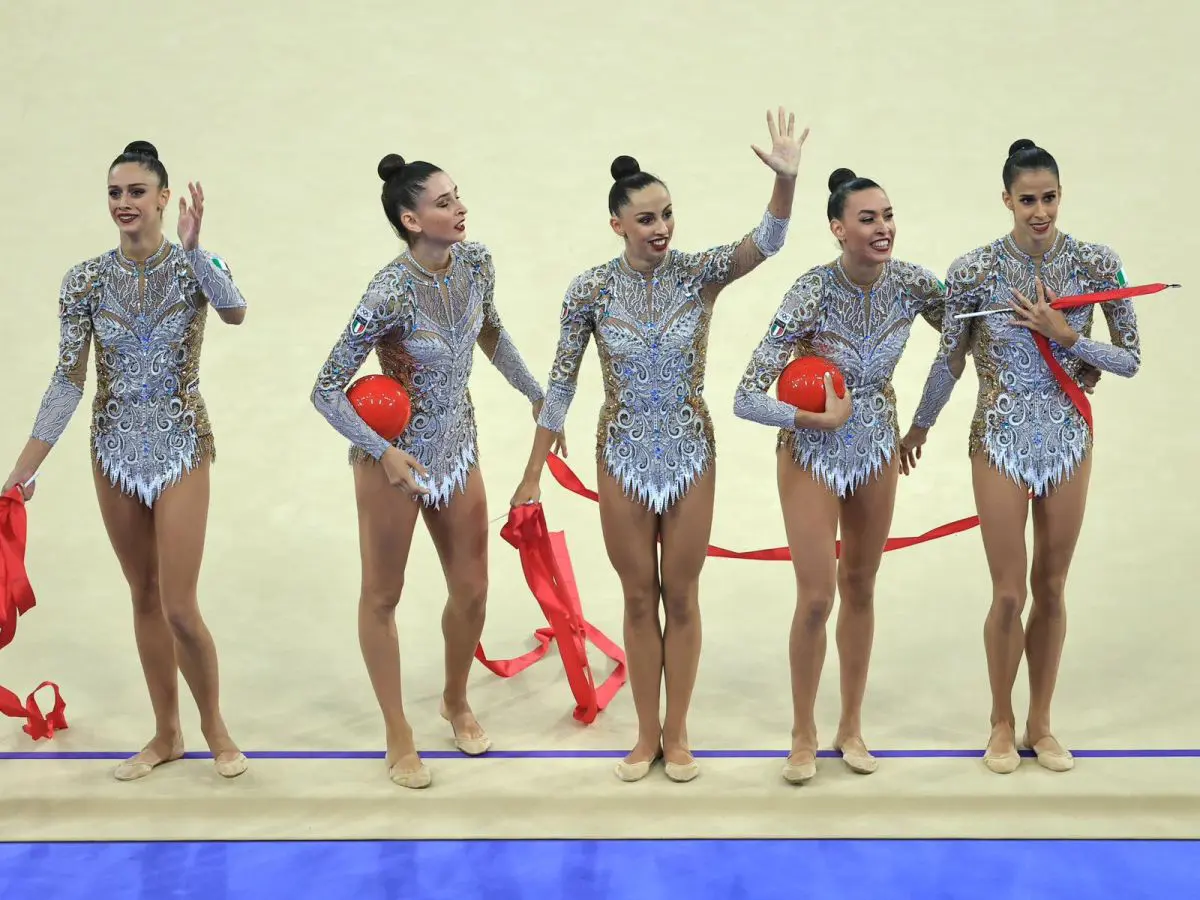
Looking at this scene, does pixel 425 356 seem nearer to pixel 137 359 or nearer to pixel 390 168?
pixel 390 168

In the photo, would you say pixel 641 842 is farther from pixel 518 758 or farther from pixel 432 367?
pixel 432 367

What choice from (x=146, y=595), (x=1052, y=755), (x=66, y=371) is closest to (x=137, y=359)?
(x=66, y=371)

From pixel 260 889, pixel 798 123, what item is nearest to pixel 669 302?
pixel 260 889

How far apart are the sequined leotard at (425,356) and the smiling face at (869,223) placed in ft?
3.56

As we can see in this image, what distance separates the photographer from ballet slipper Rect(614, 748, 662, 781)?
4844 mm

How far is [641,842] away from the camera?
14.8 feet

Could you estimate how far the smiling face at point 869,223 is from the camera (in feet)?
15.1

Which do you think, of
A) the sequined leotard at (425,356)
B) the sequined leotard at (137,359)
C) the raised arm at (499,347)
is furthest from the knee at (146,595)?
the raised arm at (499,347)

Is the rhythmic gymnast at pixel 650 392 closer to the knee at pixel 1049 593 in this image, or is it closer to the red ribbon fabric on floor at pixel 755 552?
the red ribbon fabric on floor at pixel 755 552

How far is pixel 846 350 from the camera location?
15.5 feet

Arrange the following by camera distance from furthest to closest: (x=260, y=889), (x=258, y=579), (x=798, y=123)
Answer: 1. (x=798, y=123)
2. (x=258, y=579)
3. (x=260, y=889)

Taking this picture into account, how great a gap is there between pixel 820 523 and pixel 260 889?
1.86m

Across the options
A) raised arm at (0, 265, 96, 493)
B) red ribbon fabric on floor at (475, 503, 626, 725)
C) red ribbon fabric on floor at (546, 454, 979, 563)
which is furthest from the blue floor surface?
red ribbon fabric on floor at (546, 454, 979, 563)

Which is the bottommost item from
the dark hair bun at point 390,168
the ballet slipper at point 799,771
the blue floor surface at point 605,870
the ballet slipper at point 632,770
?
the blue floor surface at point 605,870
